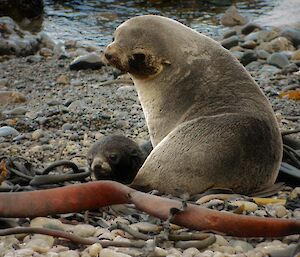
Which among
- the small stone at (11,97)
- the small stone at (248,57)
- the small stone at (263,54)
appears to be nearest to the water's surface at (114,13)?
the small stone at (263,54)

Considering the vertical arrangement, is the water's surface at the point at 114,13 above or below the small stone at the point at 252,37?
below

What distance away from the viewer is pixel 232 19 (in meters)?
16.4

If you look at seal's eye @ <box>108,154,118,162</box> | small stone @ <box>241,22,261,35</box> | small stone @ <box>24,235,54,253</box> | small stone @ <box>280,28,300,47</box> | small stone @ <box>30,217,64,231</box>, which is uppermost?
small stone @ <box>24,235,54,253</box>

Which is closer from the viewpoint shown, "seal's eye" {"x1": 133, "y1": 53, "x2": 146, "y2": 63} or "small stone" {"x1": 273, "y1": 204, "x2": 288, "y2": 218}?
"small stone" {"x1": 273, "y1": 204, "x2": 288, "y2": 218}

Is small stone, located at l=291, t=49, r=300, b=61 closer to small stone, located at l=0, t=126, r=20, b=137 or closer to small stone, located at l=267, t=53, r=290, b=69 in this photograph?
small stone, located at l=267, t=53, r=290, b=69

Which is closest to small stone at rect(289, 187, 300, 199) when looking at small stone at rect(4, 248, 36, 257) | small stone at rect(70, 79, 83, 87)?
small stone at rect(4, 248, 36, 257)

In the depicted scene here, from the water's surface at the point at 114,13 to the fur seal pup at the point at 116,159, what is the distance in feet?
30.2

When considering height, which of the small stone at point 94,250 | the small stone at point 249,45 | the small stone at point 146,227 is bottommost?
the small stone at point 249,45

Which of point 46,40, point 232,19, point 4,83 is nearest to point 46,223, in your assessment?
point 4,83

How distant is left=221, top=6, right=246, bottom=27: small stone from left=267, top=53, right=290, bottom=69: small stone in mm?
4642

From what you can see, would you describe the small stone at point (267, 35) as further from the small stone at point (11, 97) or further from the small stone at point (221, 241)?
the small stone at point (221, 241)

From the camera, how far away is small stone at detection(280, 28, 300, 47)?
1364 cm

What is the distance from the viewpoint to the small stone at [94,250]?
3.36 meters

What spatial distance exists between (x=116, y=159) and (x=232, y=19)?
37.9 feet
